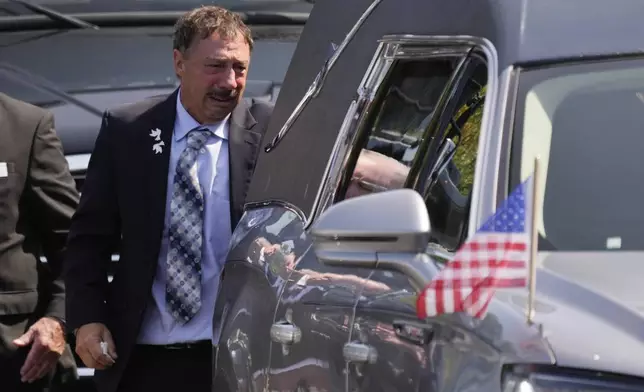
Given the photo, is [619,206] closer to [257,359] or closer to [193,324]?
[257,359]

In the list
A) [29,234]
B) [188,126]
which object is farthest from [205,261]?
[29,234]

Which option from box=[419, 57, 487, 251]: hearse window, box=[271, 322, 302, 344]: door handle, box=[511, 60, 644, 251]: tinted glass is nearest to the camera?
box=[511, 60, 644, 251]: tinted glass

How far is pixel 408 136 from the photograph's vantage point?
420 cm

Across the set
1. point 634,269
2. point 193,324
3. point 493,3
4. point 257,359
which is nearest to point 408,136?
point 493,3

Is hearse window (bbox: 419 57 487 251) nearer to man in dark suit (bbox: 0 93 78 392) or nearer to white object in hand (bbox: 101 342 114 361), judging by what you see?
white object in hand (bbox: 101 342 114 361)

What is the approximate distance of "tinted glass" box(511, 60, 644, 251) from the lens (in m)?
3.58

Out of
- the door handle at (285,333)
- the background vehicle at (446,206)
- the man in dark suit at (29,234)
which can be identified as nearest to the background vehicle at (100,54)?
the man in dark suit at (29,234)

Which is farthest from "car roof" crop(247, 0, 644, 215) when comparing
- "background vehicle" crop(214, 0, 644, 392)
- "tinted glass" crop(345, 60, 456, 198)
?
"tinted glass" crop(345, 60, 456, 198)

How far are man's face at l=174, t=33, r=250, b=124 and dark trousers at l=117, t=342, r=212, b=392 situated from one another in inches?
31.5

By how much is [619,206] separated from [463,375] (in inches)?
26.1

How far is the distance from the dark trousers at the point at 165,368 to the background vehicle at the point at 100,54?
1.44 m

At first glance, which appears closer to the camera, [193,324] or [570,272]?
[570,272]

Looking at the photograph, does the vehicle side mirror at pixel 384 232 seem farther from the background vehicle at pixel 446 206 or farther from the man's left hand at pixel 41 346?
the man's left hand at pixel 41 346

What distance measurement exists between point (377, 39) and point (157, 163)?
1.14 m
